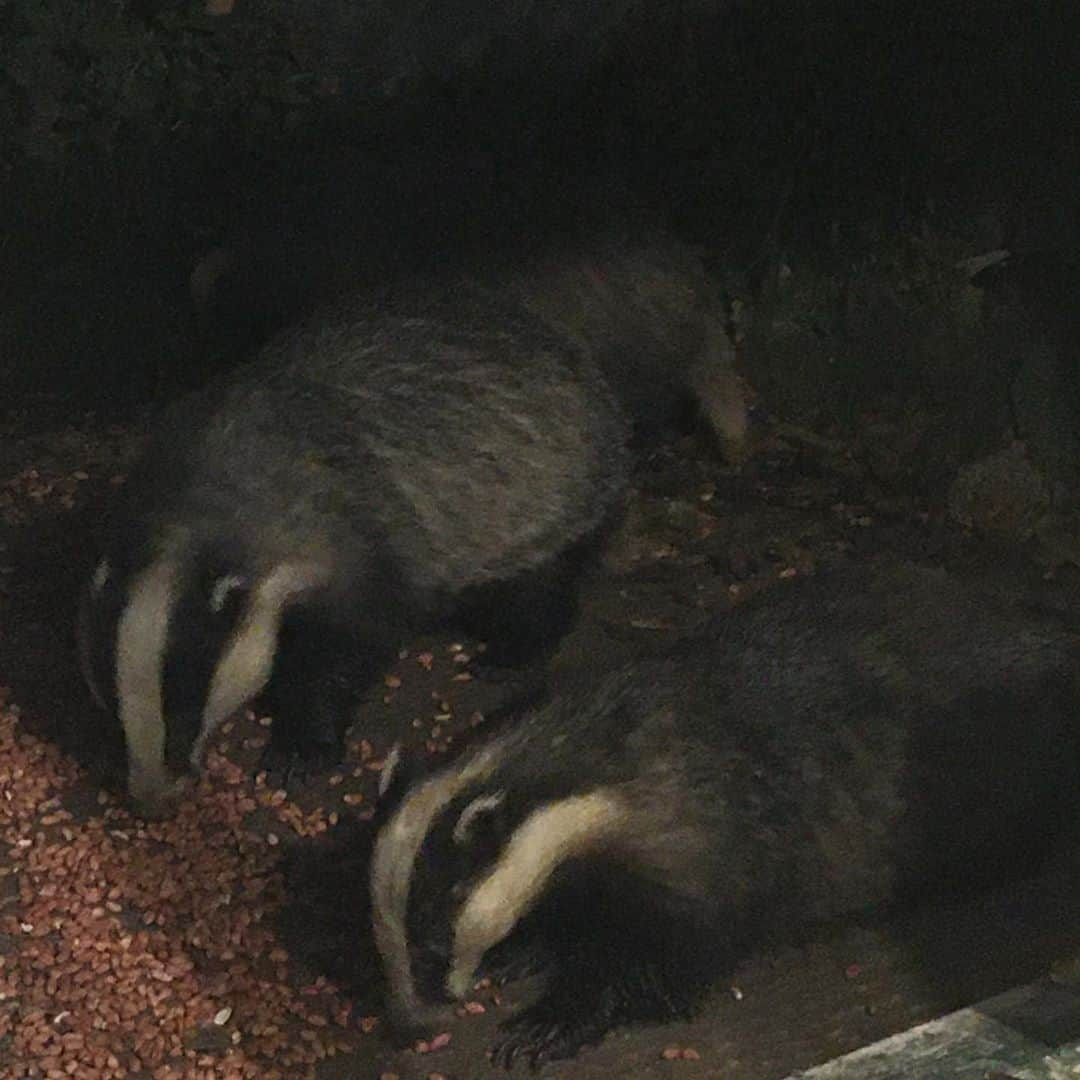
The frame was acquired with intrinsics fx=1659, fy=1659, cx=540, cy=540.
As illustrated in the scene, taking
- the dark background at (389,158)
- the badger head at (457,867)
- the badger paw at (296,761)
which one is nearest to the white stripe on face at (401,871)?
the badger head at (457,867)

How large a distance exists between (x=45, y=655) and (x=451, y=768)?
1.17 meters

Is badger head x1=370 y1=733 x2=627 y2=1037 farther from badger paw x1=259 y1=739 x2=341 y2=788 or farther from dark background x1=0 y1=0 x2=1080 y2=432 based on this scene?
dark background x1=0 y1=0 x2=1080 y2=432

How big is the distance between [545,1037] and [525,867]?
324mm

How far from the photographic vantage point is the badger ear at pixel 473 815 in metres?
2.40

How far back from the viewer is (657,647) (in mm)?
3252

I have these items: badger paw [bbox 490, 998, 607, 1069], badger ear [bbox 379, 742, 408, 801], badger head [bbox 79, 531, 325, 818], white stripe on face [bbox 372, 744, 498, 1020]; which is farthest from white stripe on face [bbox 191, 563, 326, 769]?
badger paw [bbox 490, 998, 607, 1069]

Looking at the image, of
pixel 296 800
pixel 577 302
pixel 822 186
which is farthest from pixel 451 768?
pixel 822 186

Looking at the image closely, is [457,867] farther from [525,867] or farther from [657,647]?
[657,647]

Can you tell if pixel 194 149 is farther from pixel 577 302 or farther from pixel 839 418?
pixel 839 418

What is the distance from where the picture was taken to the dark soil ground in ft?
8.39

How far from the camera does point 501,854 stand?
242cm

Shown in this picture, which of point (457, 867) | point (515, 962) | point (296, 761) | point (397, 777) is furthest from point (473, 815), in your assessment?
point (296, 761)

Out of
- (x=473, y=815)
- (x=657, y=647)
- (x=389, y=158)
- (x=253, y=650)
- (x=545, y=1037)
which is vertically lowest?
A: (x=545, y=1037)

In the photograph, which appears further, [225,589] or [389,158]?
[389,158]
